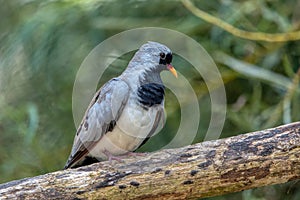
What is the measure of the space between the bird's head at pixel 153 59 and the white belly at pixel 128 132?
167 millimetres

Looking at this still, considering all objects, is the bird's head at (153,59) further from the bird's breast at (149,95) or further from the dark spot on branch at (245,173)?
the dark spot on branch at (245,173)

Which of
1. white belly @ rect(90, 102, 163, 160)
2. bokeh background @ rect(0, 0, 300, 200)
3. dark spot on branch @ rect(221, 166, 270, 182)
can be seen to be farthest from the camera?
bokeh background @ rect(0, 0, 300, 200)

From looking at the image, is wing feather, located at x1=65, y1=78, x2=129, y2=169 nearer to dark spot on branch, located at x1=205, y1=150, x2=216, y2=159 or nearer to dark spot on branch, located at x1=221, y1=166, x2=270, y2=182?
dark spot on branch, located at x1=205, y1=150, x2=216, y2=159

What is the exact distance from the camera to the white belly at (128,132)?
3348 millimetres

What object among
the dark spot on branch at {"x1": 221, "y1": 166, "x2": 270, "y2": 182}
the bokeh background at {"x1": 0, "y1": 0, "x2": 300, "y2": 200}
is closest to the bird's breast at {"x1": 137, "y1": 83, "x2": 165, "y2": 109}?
the dark spot on branch at {"x1": 221, "y1": 166, "x2": 270, "y2": 182}

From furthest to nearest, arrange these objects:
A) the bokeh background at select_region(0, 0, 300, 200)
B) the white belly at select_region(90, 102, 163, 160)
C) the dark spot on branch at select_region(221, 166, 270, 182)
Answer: the bokeh background at select_region(0, 0, 300, 200) < the white belly at select_region(90, 102, 163, 160) < the dark spot on branch at select_region(221, 166, 270, 182)

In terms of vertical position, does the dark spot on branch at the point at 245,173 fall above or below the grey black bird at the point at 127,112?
below

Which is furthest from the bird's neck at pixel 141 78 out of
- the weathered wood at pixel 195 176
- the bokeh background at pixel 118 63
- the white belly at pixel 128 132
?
the bokeh background at pixel 118 63

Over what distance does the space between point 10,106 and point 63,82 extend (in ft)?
1.13

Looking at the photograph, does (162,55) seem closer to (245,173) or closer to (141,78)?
(141,78)

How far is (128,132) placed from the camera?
11.1ft

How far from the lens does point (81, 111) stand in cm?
398

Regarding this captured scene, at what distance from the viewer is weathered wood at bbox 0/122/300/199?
292 centimetres

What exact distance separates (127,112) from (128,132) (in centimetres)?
8
